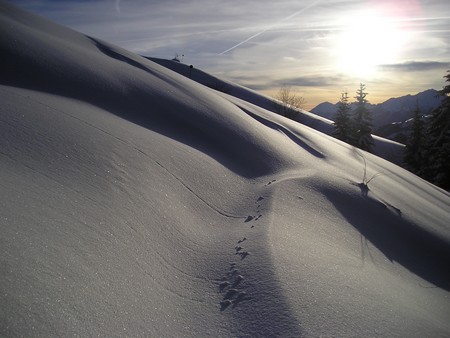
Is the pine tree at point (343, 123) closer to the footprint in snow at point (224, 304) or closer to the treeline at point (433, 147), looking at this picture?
the treeline at point (433, 147)

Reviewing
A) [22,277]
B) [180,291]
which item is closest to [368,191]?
[180,291]

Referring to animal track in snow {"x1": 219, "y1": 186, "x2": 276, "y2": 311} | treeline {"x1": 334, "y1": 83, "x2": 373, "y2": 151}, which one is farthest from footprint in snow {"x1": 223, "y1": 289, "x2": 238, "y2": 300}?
treeline {"x1": 334, "y1": 83, "x2": 373, "y2": 151}

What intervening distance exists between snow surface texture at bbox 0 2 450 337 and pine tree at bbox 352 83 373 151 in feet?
67.8

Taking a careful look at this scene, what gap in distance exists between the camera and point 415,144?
25359mm

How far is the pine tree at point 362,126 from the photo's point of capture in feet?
83.4

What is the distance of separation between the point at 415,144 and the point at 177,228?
27272 millimetres

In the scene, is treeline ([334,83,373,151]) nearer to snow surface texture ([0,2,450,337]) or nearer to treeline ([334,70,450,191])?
treeline ([334,70,450,191])

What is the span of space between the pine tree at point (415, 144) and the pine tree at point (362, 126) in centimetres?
298

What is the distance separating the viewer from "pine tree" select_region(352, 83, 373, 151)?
83.4 feet

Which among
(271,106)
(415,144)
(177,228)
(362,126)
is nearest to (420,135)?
(415,144)

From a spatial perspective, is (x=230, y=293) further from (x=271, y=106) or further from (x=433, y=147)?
(x=271, y=106)

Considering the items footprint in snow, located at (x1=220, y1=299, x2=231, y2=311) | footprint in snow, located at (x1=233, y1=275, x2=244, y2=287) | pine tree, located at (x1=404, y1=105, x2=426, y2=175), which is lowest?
pine tree, located at (x1=404, y1=105, x2=426, y2=175)

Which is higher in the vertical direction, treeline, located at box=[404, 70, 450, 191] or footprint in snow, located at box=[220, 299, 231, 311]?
footprint in snow, located at box=[220, 299, 231, 311]

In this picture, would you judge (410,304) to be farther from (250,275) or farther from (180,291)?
(180,291)
